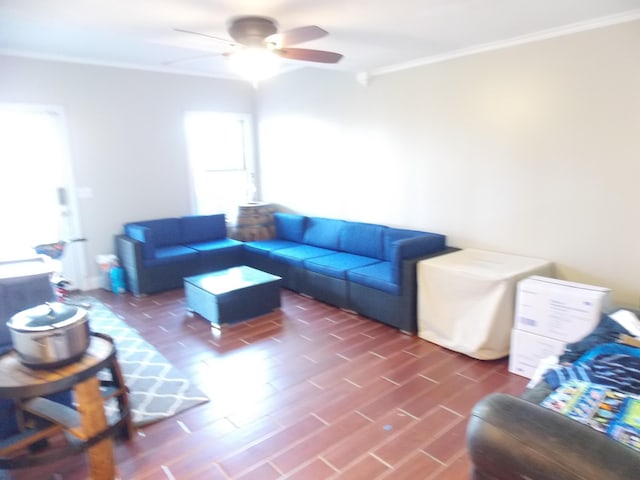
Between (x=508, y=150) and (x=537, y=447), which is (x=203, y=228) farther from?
(x=537, y=447)

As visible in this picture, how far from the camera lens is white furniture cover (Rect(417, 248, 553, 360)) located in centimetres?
304

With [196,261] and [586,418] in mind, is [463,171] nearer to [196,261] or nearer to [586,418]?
[586,418]

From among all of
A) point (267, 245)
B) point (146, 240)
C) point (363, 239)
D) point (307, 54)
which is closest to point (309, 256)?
point (363, 239)

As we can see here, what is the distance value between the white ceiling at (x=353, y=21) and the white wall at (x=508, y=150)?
0.22 metres

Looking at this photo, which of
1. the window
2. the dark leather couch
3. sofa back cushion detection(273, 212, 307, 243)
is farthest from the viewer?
the window

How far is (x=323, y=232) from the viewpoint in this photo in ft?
16.7

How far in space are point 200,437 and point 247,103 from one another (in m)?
4.98

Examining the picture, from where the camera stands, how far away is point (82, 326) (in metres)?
1.90

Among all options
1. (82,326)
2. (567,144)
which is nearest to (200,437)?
(82,326)

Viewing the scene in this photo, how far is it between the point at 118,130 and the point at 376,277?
3704mm

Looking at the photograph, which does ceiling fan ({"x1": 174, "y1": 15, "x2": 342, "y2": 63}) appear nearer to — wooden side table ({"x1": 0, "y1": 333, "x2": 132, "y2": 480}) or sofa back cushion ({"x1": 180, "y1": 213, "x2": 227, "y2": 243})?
wooden side table ({"x1": 0, "y1": 333, "x2": 132, "y2": 480})

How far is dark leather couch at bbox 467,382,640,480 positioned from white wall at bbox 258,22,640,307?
227cm

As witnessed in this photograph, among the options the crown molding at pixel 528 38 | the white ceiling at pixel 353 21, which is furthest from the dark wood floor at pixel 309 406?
the crown molding at pixel 528 38

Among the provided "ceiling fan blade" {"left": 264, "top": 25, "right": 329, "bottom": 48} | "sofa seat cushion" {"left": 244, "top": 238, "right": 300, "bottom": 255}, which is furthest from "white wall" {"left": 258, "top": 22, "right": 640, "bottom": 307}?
"ceiling fan blade" {"left": 264, "top": 25, "right": 329, "bottom": 48}
